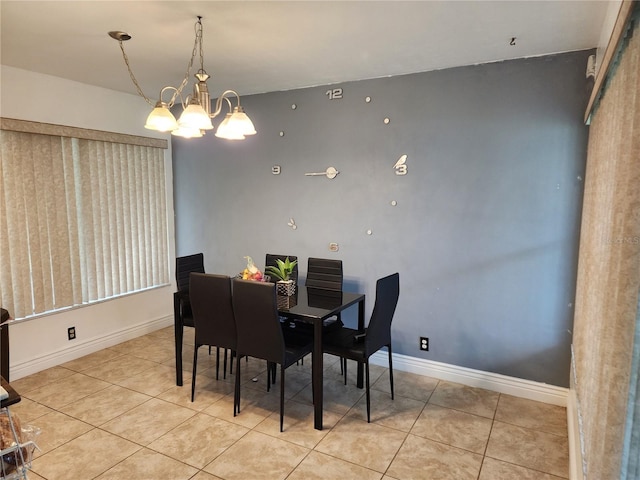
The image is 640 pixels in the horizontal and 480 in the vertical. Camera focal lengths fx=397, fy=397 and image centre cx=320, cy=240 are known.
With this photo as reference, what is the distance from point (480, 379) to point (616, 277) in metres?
2.25

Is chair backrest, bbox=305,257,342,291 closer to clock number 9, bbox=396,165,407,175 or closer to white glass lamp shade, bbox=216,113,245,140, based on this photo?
clock number 9, bbox=396,165,407,175

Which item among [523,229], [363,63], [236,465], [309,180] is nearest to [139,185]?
[309,180]

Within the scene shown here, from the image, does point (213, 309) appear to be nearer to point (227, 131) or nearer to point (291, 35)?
point (227, 131)

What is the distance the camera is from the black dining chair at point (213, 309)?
9.09ft

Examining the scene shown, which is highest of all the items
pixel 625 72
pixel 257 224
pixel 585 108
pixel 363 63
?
pixel 363 63

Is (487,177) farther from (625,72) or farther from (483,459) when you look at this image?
(483,459)

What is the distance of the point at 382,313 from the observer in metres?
2.77

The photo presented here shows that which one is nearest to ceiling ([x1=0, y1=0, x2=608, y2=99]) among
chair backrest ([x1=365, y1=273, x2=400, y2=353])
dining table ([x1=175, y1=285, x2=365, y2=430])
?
chair backrest ([x1=365, y1=273, x2=400, y2=353])

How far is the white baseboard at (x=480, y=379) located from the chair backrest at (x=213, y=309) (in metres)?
1.54

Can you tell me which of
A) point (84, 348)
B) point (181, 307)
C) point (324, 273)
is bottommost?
point (84, 348)

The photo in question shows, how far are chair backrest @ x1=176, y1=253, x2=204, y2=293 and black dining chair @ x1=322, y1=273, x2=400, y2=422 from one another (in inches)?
55.7

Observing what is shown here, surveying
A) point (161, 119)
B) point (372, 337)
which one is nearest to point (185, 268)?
point (161, 119)

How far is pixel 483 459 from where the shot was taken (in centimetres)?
239

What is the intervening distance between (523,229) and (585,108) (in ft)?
3.01
